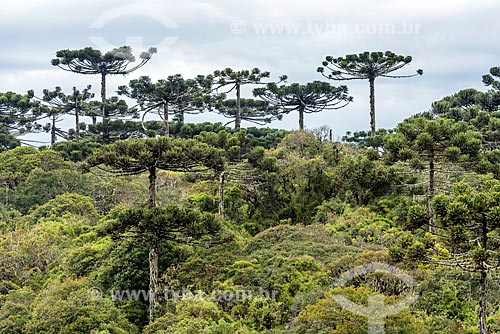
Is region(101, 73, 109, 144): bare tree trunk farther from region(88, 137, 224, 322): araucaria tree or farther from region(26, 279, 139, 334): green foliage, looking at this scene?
region(26, 279, 139, 334): green foliage

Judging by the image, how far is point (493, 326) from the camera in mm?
13266

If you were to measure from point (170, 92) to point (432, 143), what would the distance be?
19.3 m

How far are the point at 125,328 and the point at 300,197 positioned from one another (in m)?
9.86

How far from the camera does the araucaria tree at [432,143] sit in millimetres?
17734

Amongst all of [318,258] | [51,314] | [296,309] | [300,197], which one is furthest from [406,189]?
[51,314]

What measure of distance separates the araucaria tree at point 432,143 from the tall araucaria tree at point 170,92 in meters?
16.9

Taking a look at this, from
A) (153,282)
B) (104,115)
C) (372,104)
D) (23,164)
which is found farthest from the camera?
(104,115)

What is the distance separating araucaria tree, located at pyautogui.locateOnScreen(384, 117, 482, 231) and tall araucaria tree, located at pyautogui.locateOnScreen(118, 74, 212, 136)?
16.9m

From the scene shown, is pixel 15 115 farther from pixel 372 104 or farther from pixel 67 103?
pixel 372 104

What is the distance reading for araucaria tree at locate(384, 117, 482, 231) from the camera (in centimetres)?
1773

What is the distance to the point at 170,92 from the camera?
3447 centimetres

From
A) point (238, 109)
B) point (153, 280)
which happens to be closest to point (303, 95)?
point (238, 109)

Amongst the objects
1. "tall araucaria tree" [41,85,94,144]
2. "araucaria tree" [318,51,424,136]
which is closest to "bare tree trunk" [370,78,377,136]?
"araucaria tree" [318,51,424,136]

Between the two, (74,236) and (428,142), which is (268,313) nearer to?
(428,142)
